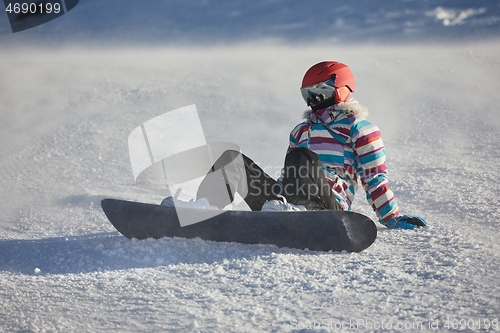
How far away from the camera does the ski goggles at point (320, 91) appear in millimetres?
2869

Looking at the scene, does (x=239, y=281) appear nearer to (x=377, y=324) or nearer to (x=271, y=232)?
(x=271, y=232)

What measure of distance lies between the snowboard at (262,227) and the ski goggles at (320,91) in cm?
71

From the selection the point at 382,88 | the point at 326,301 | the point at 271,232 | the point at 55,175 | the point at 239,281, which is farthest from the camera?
the point at 382,88

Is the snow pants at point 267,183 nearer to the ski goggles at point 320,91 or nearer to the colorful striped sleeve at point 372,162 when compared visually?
the colorful striped sleeve at point 372,162

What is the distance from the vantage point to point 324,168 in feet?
9.32

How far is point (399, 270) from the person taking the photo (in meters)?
2.30

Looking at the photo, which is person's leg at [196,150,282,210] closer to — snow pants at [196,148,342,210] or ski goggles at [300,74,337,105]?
snow pants at [196,148,342,210]

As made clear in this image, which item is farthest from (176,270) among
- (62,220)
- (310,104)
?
(62,220)

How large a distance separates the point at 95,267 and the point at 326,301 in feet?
3.59

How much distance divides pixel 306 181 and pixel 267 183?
24cm

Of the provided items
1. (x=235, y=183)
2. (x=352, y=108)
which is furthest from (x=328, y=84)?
(x=235, y=183)

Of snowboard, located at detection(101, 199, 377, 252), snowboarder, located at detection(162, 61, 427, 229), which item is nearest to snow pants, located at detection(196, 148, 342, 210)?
snowboarder, located at detection(162, 61, 427, 229)

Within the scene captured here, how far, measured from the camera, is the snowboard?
2.46 meters

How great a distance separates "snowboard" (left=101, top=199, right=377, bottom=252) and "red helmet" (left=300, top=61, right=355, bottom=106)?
709 millimetres
